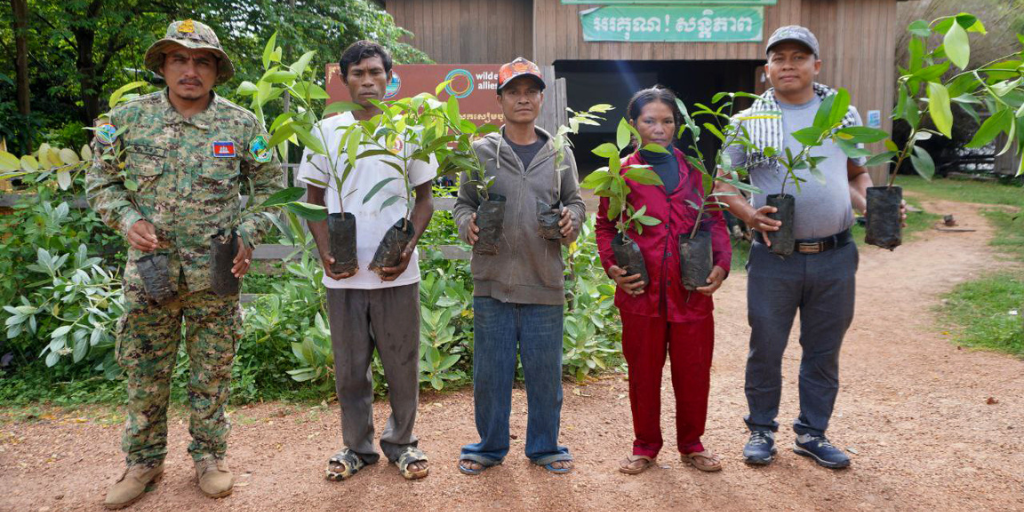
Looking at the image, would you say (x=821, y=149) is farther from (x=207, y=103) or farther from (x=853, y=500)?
(x=207, y=103)

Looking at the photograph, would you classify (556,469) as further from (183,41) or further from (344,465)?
(183,41)

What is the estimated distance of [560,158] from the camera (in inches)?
121

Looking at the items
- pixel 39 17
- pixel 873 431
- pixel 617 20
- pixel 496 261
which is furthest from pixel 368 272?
pixel 617 20

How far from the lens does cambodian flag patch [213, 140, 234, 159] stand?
290cm

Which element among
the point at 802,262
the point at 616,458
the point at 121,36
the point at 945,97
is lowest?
the point at 616,458

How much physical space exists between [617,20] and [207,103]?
9.58 m

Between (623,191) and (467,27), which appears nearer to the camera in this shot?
(623,191)

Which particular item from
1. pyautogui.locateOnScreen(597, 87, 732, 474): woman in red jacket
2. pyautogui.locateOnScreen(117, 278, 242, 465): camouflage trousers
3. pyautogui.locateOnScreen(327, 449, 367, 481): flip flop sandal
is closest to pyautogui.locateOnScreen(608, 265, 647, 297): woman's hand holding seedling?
pyautogui.locateOnScreen(597, 87, 732, 474): woman in red jacket

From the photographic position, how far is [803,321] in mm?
3307

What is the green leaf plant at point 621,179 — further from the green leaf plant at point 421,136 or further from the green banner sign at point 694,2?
the green banner sign at point 694,2

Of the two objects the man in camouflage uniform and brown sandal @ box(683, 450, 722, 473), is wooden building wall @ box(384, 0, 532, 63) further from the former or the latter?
brown sandal @ box(683, 450, 722, 473)

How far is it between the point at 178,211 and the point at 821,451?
2946mm

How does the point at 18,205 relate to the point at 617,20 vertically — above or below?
below

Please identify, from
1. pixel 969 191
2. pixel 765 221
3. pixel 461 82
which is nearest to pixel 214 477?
pixel 765 221
